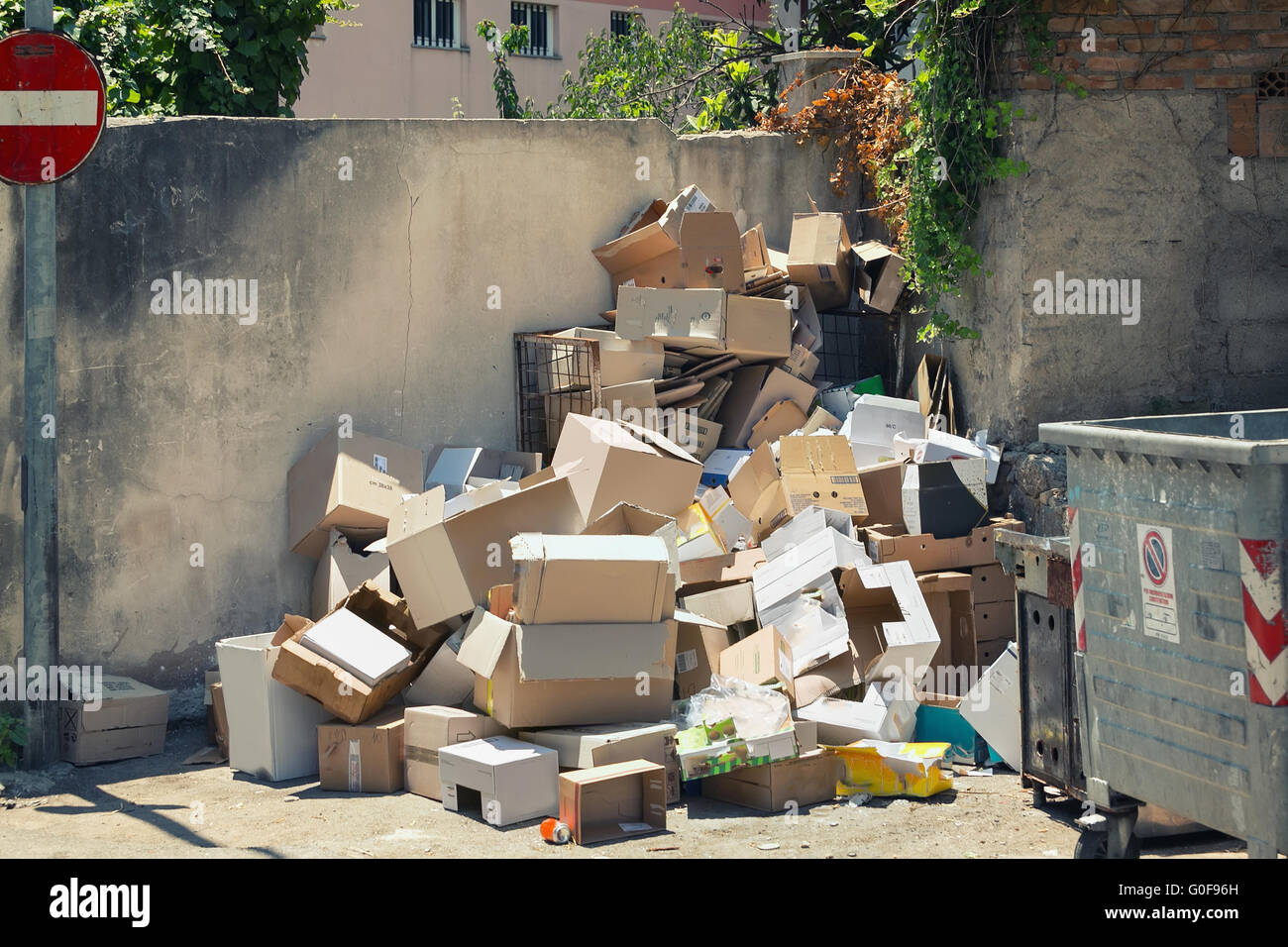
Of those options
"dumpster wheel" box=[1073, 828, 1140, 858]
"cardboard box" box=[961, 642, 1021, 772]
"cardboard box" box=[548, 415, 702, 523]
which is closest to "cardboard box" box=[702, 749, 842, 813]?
"cardboard box" box=[961, 642, 1021, 772]

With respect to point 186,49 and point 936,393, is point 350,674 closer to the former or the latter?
point 936,393

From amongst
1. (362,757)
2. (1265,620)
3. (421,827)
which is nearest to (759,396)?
(362,757)

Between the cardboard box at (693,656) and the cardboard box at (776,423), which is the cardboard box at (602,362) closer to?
the cardboard box at (776,423)

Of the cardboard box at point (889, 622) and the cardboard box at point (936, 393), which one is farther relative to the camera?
the cardboard box at point (936, 393)

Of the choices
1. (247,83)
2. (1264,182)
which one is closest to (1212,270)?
(1264,182)

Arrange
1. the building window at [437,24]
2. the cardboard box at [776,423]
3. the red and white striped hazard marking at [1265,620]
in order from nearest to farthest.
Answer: the red and white striped hazard marking at [1265,620] < the cardboard box at [776,423] < the building window at [437,24]

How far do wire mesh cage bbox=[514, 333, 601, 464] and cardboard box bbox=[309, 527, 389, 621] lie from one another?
1175 mm

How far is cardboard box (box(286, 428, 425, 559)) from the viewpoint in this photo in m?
6.57

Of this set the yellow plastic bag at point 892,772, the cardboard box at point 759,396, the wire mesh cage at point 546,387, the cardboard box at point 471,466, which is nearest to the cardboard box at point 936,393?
the cardboard box at point 759,396

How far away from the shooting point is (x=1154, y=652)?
371 cm

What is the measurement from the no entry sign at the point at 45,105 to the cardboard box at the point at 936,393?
4.42 m

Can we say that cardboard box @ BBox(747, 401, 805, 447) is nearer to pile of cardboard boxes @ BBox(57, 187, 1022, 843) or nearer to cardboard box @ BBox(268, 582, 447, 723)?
pile of cardboard boxes @ BBox(57, 187, 1022, 843)

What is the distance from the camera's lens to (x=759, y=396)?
746cm

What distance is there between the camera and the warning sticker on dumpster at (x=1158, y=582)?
3617 mm
